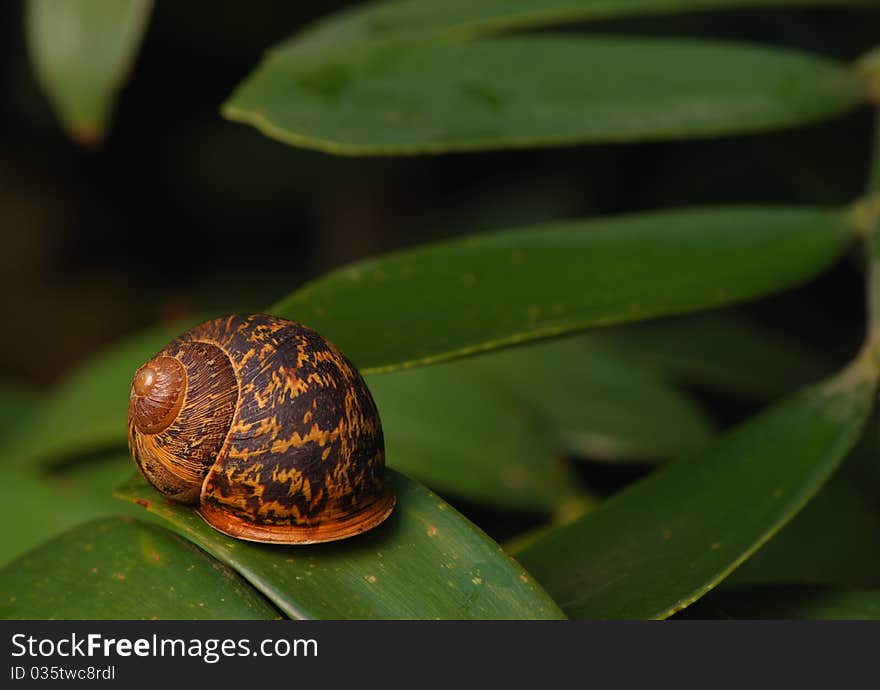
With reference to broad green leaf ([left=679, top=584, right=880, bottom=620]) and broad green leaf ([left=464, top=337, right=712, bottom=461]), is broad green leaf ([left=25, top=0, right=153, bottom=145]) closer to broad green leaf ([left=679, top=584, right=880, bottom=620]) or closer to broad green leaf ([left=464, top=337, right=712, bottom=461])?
broad green leaf ([left=464, top=337, right=712, bottom=461])

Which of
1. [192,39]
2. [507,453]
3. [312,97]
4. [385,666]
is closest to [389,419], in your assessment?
[507,453]

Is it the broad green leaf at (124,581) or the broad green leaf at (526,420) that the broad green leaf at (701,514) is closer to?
the broad green leaf at (124,581)

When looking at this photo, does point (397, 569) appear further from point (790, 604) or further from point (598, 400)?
point (598, 400)

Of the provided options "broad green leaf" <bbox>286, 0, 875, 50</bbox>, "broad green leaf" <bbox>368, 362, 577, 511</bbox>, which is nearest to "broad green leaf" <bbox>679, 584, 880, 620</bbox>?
"broad green leaf" <bbox>368, 362, 577, 511</bbox>

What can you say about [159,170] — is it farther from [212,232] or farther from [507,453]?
[507,453]

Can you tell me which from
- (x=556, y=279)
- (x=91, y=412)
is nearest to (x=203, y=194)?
(x=91, y=412)
